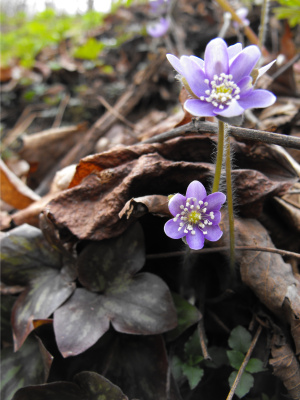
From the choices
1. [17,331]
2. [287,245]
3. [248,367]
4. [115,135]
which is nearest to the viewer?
[248,367]

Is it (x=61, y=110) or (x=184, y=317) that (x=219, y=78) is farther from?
(x=61, y=110)

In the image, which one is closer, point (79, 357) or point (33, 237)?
point (79, 357)

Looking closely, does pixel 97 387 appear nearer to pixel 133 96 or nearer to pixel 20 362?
pixel 20 362

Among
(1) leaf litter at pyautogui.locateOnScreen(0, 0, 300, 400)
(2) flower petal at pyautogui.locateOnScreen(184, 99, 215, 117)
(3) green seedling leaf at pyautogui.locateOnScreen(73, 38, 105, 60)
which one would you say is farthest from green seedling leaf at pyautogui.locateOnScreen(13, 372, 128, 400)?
(3) green seedling leaf at pyautogui.locateOnScreen(73, 38, 105, 60)

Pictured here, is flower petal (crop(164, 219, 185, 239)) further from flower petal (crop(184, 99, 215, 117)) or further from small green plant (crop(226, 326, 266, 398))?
small green plant (crop(226, 326, 266, 398))

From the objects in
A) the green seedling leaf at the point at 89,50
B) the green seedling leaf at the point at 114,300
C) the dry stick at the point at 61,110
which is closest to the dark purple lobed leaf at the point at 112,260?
the green seedling leaf at the point at 114,300

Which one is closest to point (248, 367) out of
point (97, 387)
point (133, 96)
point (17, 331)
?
point (97, 387)
